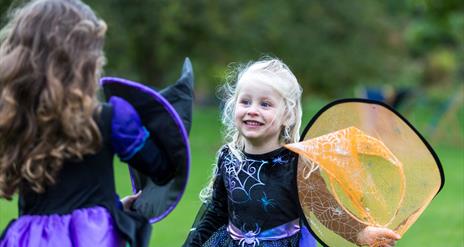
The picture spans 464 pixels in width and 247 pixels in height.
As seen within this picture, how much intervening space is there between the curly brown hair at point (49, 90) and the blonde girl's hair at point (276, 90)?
1282 mm

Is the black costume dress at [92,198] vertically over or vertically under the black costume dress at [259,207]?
over

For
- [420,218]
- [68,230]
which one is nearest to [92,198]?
[68,230]

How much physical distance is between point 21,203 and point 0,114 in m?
0.41

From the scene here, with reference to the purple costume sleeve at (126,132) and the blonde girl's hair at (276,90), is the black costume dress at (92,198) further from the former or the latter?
the blonde girl's hair at (276,90)

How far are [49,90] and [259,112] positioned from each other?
4.51ft

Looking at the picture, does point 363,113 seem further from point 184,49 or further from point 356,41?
point 356,41

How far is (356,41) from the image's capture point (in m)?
35.1

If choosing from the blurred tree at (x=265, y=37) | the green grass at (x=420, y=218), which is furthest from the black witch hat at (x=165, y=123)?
the blurred tree at (x=265, y=37)

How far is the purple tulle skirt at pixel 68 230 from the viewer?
3.42m

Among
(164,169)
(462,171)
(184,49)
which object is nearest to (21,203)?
(164,169)

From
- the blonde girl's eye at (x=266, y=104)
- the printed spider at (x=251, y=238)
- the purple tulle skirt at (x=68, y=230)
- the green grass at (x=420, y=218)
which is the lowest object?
the green grass at (x=420, y=218)

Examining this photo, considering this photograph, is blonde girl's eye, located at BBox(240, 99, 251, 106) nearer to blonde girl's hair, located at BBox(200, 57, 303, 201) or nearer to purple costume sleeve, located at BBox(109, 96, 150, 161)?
blonde girl's hair, located at BBox(200, 57, 303, 201)

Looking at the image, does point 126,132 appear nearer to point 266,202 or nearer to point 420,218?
point 266,202

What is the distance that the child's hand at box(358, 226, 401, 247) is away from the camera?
13.4 ft
